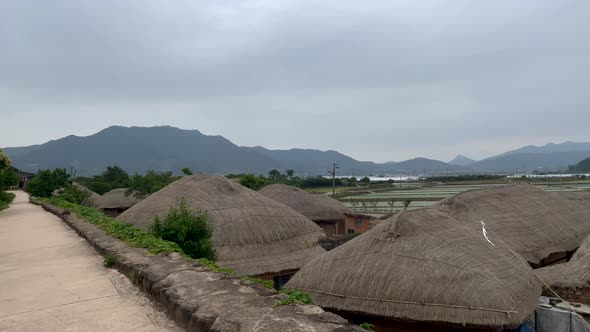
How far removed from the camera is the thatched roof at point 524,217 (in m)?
12.5

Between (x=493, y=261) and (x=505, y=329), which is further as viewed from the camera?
(x=493, y=261)

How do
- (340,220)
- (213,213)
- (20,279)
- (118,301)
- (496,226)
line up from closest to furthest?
(118,301)
(20,279)
(496,226)
(213,213)
(340,220)

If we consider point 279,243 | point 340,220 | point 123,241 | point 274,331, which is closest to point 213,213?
point 279,243

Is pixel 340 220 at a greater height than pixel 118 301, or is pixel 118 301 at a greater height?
pixel 118 301

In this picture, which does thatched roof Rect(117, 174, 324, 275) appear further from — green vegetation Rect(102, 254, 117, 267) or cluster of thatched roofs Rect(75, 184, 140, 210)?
cluster of thatched roofs Rect(75, 184, 140, 210)

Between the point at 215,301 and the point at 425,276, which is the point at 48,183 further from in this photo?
the point at 215,301

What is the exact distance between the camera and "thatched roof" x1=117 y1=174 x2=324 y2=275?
43.5 ft

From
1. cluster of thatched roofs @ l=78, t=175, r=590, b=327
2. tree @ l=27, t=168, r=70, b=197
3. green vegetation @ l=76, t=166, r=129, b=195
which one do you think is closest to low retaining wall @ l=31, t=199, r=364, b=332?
cluster of thatched roofs @ l=78, t=175, r=590, b=327

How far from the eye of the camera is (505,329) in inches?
305

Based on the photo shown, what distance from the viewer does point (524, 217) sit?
13750 mm

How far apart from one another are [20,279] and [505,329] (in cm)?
803

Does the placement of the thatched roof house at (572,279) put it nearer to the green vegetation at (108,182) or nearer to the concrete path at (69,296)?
the concrete path at (69,296)

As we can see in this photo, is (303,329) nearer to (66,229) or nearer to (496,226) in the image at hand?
(496,226)

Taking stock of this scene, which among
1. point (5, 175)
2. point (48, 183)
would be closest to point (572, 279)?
point (5, 175)
